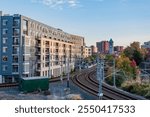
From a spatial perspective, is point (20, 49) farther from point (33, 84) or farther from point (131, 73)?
point (33, 84)

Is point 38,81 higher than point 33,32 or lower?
lower

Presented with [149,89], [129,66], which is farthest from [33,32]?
[149,89]

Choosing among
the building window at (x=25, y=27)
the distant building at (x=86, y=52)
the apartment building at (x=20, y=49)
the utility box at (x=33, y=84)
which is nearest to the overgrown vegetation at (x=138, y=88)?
the utility box at (x=33, y=84)

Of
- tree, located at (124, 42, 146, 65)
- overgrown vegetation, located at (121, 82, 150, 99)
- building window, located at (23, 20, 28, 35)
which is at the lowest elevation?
overgrown vegetation, located at (121, 82, 150, 99)

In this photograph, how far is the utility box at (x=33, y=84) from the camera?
2478 cm

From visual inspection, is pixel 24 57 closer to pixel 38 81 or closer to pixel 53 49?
pixel 53 49

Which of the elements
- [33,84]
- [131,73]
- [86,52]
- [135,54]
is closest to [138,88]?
[33,84]

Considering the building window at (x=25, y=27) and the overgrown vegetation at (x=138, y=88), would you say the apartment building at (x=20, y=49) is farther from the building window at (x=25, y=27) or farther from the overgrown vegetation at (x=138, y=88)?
the overgrown vegetation at (x=138, y=88)

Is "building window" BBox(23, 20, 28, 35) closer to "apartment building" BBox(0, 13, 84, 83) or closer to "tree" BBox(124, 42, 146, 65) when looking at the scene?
"apartment building" BBox(0, 13, 84, 83)

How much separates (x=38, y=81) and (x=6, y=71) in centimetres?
2006

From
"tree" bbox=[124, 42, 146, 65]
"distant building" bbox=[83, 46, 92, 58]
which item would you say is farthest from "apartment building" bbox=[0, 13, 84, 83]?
"distant building" bbox=[83, 46, 92, 58]

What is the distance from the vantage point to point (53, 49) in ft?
181

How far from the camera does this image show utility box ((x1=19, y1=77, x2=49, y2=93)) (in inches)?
976

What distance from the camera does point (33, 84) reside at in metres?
25.4
